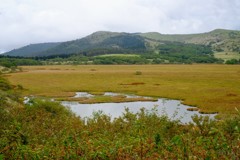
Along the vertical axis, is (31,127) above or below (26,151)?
below

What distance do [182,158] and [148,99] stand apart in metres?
58.1

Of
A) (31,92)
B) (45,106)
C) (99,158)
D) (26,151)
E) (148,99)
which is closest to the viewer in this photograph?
(99,158)

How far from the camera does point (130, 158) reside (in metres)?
7.84

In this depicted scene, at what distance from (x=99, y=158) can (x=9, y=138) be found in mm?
4549

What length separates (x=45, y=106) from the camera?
129ft

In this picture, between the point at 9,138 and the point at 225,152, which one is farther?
the point at 9,138

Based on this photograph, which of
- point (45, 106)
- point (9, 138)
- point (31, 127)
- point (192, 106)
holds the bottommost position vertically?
point (192, 106)

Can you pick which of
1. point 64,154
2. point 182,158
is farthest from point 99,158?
point 182,158

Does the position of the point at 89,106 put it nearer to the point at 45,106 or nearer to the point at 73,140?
the point at 45,106

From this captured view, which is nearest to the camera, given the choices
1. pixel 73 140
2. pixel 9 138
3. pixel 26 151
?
pixel 26 151

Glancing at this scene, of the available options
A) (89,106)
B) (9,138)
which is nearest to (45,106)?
(89,106)

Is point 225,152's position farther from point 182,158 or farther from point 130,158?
point 130,158

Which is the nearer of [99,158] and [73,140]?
[99,158]

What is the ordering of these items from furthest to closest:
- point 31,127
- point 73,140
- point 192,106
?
point 192,106 < point 31,127 < point 73,140
